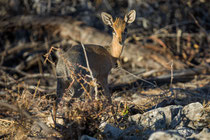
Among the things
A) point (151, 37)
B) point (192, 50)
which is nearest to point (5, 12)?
point (151, 37)

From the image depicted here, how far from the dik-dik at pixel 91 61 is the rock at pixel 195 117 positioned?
1.13 m

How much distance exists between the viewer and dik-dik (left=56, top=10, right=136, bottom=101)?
3.69m

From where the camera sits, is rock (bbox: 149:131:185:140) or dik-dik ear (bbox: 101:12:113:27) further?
dik-dik ear (bbox: 101:12:113:27)

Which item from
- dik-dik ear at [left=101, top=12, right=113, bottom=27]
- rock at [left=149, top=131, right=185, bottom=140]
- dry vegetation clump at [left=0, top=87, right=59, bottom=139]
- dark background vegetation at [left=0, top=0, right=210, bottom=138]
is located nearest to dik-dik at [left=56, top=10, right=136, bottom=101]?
dik-dik ear at [left=101, top=12, right=113, bottom=27]

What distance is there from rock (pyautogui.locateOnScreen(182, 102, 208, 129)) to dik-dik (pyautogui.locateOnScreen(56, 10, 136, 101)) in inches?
44.5

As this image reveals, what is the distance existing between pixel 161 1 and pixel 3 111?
7046 mm

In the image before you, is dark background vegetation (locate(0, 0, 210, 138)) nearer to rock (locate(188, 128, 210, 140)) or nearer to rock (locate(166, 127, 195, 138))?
rock (locate(166, 127, 195, 138))

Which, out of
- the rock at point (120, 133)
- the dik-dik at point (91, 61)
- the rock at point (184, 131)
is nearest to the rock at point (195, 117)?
the rock at point (184, 131)

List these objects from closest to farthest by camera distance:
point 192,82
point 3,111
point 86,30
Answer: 1. point 3,111
2. point 192,82
3. point 86,30

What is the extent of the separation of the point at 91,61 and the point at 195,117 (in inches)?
67.1

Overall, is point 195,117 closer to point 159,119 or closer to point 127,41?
point 159,119

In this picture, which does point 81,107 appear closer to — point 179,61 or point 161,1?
point 179,61

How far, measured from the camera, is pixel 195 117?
3418 mm

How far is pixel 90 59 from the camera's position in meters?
3.96
